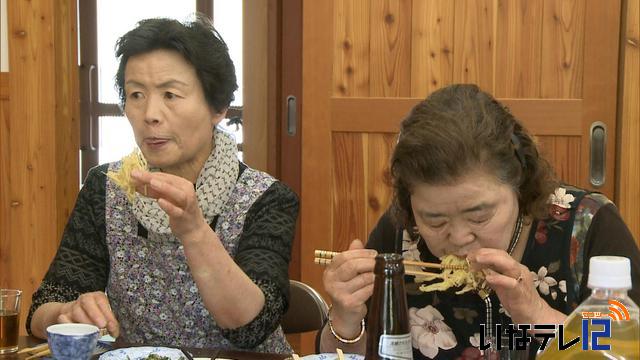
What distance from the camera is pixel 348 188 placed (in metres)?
3.23

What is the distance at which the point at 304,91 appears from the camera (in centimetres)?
325

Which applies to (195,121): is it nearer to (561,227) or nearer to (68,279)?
(68,279)

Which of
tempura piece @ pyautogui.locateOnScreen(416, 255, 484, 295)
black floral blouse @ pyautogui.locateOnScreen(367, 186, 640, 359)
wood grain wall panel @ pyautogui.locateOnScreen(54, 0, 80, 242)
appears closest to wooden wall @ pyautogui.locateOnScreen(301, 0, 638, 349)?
wood grain wall panel @ pyautogui.locateOnScreen(54, 0, 80, 242)

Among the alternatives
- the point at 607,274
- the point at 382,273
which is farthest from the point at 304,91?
the point at 607,274

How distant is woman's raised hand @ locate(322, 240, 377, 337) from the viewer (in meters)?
1.42

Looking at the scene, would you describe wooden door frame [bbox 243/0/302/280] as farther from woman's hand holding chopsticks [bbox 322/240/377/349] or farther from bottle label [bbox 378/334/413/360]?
bottle label [bbox 378/334/413/360]

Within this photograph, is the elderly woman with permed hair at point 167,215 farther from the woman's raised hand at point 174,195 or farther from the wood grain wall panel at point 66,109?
the wood grain wall panel at point 66,109

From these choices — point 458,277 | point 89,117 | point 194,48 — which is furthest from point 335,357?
point 89,117

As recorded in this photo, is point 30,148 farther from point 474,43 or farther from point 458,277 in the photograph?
point 458,277

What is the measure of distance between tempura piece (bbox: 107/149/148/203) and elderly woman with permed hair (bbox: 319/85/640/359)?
23.8 inches

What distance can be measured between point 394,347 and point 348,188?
2.11 m

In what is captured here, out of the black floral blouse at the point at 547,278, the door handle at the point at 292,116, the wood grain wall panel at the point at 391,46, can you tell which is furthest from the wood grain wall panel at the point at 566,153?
the black floral blouse at the point at 547,278

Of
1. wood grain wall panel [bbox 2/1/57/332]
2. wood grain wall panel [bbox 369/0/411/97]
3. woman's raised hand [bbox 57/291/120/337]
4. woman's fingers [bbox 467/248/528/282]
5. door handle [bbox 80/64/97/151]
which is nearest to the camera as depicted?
woman's fingers [bbox 467/248/528/282]

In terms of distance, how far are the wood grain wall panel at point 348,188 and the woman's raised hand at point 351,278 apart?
5.68 ft
